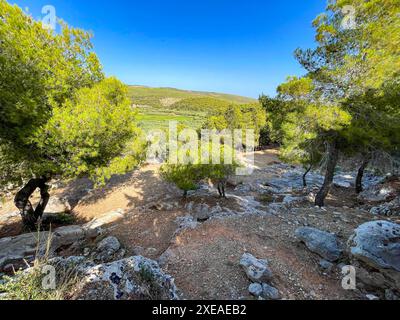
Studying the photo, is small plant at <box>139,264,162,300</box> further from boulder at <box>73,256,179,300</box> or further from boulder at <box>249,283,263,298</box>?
boulder at <box>249,283,263,298</box>

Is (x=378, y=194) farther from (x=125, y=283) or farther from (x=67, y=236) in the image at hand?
(x=67, y=236)

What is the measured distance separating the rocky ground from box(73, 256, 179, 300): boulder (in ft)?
0.06

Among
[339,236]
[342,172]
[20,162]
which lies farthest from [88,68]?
[342,172]

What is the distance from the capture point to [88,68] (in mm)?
8391

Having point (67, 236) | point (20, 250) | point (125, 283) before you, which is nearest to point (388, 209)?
point (125, 283)

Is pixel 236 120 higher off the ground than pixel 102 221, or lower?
higher

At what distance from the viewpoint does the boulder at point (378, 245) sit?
A: 3.84 metres

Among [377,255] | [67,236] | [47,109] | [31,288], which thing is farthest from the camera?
[67,236]

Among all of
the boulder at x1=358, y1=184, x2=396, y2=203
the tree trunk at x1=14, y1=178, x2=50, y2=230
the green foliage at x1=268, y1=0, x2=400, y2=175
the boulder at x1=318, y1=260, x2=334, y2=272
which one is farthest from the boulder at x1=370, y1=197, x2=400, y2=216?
the tree trunk at x1=14, y1=178, x2=50, y2=230

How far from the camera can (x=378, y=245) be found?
4.09m

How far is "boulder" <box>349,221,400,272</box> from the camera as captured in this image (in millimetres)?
3840

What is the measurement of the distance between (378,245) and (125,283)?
546 centimetres
